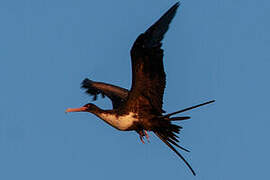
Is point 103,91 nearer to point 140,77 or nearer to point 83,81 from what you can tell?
point 83,81

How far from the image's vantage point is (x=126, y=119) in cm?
1122

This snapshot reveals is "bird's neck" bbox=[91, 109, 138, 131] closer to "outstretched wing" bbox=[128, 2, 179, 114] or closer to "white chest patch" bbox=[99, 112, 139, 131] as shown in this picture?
"white chest patch" bbox=[99, 112, 139, 131]

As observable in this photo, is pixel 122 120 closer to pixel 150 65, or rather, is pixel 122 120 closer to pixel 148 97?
pixel 148 97

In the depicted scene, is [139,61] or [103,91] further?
[103,91]

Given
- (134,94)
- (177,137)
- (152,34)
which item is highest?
(152,34)

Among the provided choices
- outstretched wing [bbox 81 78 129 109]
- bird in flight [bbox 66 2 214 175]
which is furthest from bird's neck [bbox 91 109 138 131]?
outstretched wing [bbox 81 78 129 109]

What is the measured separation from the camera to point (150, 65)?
10.6 metres

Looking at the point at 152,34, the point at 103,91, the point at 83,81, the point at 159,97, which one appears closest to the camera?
the point at 152,34

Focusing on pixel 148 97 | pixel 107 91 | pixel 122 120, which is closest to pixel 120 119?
pixel 122 120

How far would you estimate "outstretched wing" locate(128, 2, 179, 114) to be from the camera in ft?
34.0

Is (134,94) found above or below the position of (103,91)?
below

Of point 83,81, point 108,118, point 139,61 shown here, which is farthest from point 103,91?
A: point 139,61

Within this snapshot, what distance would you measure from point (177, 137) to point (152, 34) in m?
1.87

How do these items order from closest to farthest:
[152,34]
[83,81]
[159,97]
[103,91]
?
1. [152,34]
2. [159,97]
3. [103,91]
4. [83,81]
